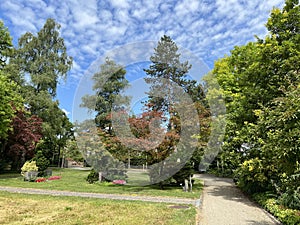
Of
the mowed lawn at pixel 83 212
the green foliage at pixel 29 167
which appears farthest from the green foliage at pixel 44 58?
the mowed lawn at pixel 83 212

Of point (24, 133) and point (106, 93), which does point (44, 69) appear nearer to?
point (106, 93)

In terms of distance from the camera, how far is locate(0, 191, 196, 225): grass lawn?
17.7ft

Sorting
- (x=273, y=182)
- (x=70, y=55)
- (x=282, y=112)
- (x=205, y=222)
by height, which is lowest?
(x=205, y=222)

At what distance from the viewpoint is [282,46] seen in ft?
31.4

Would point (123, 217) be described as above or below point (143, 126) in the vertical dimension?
below

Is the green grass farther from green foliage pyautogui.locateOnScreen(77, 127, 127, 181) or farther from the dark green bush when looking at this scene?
the dark green bush

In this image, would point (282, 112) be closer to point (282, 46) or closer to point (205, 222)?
point (205, 222)

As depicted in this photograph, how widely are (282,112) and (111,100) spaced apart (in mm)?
18932

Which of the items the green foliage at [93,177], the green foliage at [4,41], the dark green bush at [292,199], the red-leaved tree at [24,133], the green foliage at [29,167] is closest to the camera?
the dark green bush at [292,199]

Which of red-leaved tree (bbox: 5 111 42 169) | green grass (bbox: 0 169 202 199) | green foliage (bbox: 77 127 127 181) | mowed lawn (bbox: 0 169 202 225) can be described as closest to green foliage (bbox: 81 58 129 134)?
red-leaved tree (bbox: 5 111 42 169)

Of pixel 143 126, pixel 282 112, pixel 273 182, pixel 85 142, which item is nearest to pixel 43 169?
pixel 85 142

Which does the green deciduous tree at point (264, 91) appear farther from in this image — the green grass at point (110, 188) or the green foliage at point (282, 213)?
the green grass at point (110, 188)

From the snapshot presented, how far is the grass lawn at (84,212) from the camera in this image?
5398 mm

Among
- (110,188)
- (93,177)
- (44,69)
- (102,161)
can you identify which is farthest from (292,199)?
(44,69)
